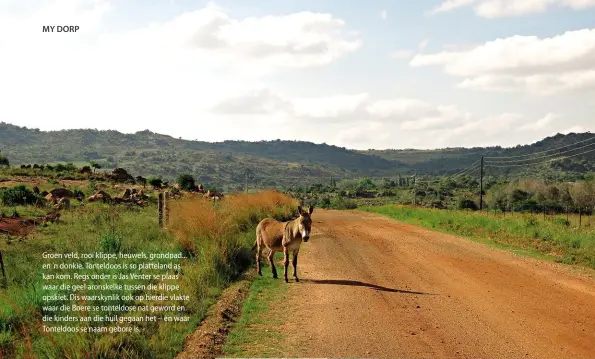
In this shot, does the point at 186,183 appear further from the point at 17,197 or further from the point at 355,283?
the point at 355,283

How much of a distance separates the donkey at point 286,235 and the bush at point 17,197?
1873 cm

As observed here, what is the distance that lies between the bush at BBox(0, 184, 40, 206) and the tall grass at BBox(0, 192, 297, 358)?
18.6 feet

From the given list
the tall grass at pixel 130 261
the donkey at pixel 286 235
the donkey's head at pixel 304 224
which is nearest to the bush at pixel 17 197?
the tall grass at pixel 130 261

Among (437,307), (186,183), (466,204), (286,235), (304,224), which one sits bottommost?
(466,204)

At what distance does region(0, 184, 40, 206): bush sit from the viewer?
88.6 feet

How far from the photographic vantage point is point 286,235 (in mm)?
13797

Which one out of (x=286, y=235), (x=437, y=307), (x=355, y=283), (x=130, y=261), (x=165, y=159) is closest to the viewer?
(x=437, y=307)

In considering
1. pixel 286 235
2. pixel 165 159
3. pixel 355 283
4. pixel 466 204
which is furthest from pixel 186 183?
pixel 165 159

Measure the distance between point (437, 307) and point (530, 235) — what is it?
14.0 m

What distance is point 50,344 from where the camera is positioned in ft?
26.2

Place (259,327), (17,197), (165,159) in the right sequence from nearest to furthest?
(259,327)
(17,197)
(165,159)

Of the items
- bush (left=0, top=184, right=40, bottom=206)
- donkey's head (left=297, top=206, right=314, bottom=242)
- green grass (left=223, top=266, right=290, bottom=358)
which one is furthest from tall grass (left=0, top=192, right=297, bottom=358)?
bush (left=0, top=184, right=40, bottom=206)

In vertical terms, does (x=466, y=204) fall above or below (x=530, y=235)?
below

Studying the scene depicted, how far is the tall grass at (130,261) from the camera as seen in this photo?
795 cm
